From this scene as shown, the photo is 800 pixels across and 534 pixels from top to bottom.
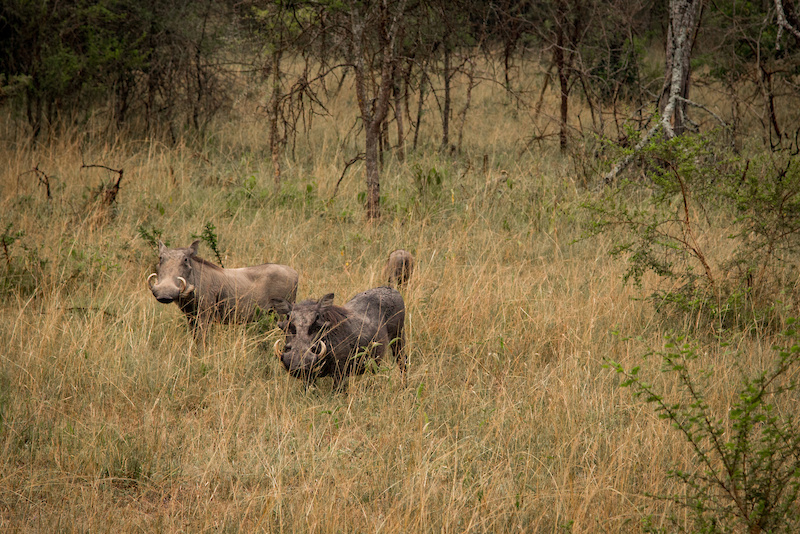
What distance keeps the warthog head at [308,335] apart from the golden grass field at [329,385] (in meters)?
0.24

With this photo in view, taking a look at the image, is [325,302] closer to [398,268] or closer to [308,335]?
[308,335]

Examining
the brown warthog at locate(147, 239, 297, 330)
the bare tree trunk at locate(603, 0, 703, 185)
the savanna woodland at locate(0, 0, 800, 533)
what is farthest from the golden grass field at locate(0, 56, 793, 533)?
the bare tree trunk at locate(603, 0, 703, 185)

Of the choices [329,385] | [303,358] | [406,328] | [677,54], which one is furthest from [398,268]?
[677,54]

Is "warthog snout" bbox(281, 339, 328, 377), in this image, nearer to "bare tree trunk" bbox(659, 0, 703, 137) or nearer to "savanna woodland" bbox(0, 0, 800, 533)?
"savanna woodland" bbox(0, 0, 800, 533)

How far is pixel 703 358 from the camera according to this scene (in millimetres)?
3943

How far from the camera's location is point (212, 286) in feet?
13.9

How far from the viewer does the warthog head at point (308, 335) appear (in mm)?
3291

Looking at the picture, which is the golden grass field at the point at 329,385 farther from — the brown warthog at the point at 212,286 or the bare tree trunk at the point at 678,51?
the bare tree trunk at the point at 678,51

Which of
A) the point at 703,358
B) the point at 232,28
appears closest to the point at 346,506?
the point at 703,358

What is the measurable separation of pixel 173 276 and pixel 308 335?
1.08 meters

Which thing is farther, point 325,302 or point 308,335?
point 325,302

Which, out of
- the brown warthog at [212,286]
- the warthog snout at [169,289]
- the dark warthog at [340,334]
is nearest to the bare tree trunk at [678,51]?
the dark warthog at [340,334]

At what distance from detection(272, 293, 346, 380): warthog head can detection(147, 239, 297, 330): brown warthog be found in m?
0.73

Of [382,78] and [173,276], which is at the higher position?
[382,78]
